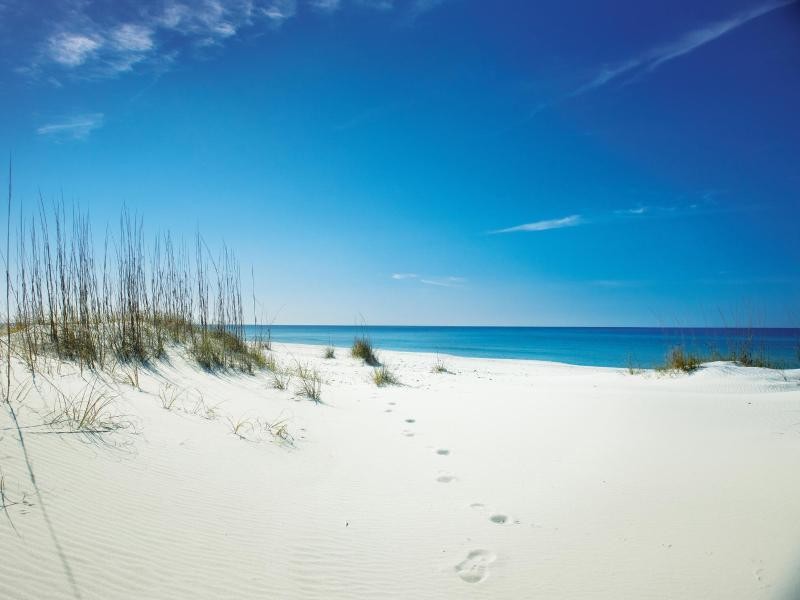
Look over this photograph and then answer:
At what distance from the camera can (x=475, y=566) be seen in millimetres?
1576

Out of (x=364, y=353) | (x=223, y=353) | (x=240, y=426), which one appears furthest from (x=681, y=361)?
(x=223, y=353)

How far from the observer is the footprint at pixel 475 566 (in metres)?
1.51

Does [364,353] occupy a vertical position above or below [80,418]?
below

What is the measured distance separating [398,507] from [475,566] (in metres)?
0.58

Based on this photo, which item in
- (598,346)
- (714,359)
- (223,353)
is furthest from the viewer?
(598,346)

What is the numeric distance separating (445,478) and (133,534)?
1.64 metres

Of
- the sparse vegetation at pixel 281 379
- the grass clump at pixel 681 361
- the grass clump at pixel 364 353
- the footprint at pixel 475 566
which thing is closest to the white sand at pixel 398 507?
the footprint at pixel 475 566

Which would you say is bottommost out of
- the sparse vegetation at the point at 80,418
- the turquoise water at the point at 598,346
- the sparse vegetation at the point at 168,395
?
the turquoise water at the point at 598,346

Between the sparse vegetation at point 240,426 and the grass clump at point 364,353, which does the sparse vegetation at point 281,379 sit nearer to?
the sparse vegetation at point 240,426

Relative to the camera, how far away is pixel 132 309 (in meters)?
4.79

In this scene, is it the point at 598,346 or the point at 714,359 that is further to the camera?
the point at 598,346

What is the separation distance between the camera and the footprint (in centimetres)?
151

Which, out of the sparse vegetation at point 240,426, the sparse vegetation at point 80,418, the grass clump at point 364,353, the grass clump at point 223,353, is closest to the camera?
the sparse vegetation at point 80,418

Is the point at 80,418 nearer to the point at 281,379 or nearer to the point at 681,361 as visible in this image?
the point at 281,379
